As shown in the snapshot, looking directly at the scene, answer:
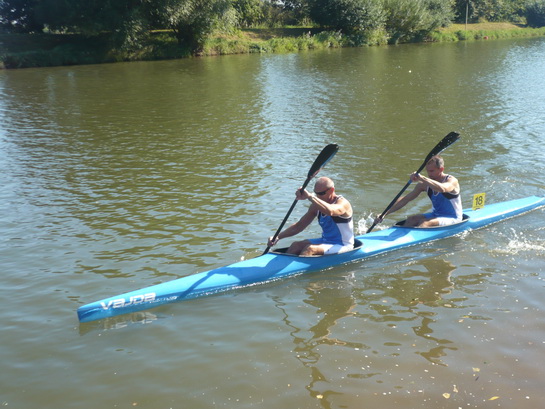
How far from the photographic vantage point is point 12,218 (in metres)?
10.1

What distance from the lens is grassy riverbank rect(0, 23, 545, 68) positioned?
114ft

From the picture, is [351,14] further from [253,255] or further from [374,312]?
[374,312]

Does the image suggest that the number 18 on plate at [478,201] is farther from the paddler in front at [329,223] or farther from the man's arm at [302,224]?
the man's arm at [302,224]

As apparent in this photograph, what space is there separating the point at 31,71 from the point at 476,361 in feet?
104

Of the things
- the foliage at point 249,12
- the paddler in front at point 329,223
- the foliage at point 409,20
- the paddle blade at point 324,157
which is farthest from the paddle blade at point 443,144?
the foliage at point 249,12

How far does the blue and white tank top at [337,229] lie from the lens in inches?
313

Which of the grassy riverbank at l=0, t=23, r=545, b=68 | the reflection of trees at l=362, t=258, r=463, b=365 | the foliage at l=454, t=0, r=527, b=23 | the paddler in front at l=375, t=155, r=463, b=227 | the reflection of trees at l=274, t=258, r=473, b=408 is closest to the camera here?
the reflection of trees at l=274, t=258, r=473, b=408

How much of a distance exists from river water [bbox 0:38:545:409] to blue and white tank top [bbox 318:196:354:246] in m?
0.48

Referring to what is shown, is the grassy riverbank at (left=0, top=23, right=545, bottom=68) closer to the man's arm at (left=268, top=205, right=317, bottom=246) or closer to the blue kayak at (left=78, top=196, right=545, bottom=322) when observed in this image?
the man's arm at (left=268, top=205, right=317, bottom=246)

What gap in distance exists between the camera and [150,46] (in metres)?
37.9

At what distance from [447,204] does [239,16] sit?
42.1 metres

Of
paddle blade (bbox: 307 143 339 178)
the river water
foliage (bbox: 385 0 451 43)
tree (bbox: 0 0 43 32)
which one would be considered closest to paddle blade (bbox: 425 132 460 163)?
the river water

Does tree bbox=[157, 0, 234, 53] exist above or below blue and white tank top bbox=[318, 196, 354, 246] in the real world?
above

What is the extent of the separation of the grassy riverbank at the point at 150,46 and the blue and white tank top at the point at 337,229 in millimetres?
30499
